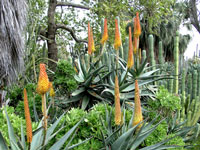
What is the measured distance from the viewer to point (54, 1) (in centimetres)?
895

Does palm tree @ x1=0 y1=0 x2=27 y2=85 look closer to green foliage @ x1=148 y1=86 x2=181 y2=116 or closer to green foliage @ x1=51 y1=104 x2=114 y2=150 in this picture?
green foliage @ x1=51 y1=104 x2=114 y2=150

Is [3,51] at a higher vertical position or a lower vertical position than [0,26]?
lower

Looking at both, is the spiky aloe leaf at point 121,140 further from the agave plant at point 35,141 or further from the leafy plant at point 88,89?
the leafy plant at point 88,89

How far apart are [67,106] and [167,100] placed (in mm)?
1413

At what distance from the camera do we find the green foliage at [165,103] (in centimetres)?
272

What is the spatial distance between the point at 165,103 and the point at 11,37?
9.02ft

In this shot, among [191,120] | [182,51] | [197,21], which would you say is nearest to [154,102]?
[191,120]

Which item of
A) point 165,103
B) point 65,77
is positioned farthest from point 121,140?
point 65,77

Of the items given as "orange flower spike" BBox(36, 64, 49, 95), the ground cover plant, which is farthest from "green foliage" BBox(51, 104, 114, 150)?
"orange flower spike" BBox(36, 64, 49, 95)

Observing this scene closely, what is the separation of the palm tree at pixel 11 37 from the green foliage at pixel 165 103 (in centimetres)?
250

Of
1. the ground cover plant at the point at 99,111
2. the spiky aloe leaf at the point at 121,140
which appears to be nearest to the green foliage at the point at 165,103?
the ground cover plant at the point at 99,111

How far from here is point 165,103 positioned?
2715 mm

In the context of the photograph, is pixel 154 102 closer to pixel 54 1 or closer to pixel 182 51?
pixel 54 1

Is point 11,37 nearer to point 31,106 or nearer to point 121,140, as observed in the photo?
point 31,106
